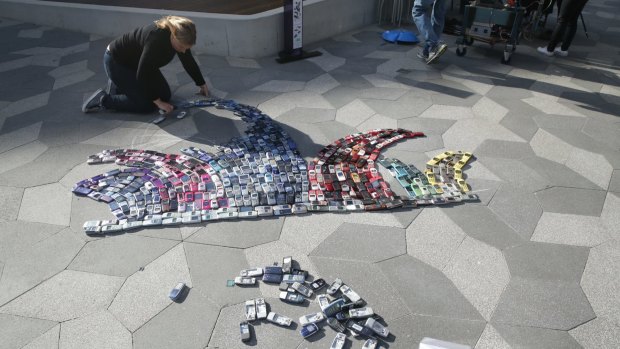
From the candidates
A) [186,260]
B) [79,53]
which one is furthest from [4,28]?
[186,260]

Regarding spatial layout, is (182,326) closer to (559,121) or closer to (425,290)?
(425,290)

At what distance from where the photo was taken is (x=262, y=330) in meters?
3.10

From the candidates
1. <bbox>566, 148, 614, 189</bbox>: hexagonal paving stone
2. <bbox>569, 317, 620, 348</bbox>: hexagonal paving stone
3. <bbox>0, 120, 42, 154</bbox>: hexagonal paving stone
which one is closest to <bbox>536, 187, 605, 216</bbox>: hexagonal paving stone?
<bbox>566, 148, 614, 189</bbox>: hexagonal paving stone

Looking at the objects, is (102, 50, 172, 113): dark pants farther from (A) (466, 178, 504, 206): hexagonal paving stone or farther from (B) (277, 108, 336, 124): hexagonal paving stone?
(A) (466, 178, 504, 206): hexagonal paving stone

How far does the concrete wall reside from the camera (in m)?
7.76

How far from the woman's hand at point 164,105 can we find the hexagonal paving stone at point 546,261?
462 cm

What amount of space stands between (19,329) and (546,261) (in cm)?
437

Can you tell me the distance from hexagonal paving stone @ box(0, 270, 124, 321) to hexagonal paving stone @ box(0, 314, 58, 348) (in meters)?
0.05

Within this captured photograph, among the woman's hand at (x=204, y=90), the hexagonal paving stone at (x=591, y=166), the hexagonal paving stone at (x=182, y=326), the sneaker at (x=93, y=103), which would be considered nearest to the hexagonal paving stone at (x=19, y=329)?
the hexagonal paving stone at (x=182, y=326)

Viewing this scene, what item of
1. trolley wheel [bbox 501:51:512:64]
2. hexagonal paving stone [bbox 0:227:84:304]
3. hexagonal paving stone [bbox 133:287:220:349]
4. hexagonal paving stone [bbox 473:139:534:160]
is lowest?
hexagonal paving stone [bbox 133:287:220:349]

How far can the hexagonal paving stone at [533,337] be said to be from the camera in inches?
119

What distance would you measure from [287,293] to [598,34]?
35.1 ft

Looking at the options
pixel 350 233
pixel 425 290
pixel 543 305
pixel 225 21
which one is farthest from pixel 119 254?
pixel 225 21

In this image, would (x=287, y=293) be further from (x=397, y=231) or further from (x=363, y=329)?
(x=397, y=231)
